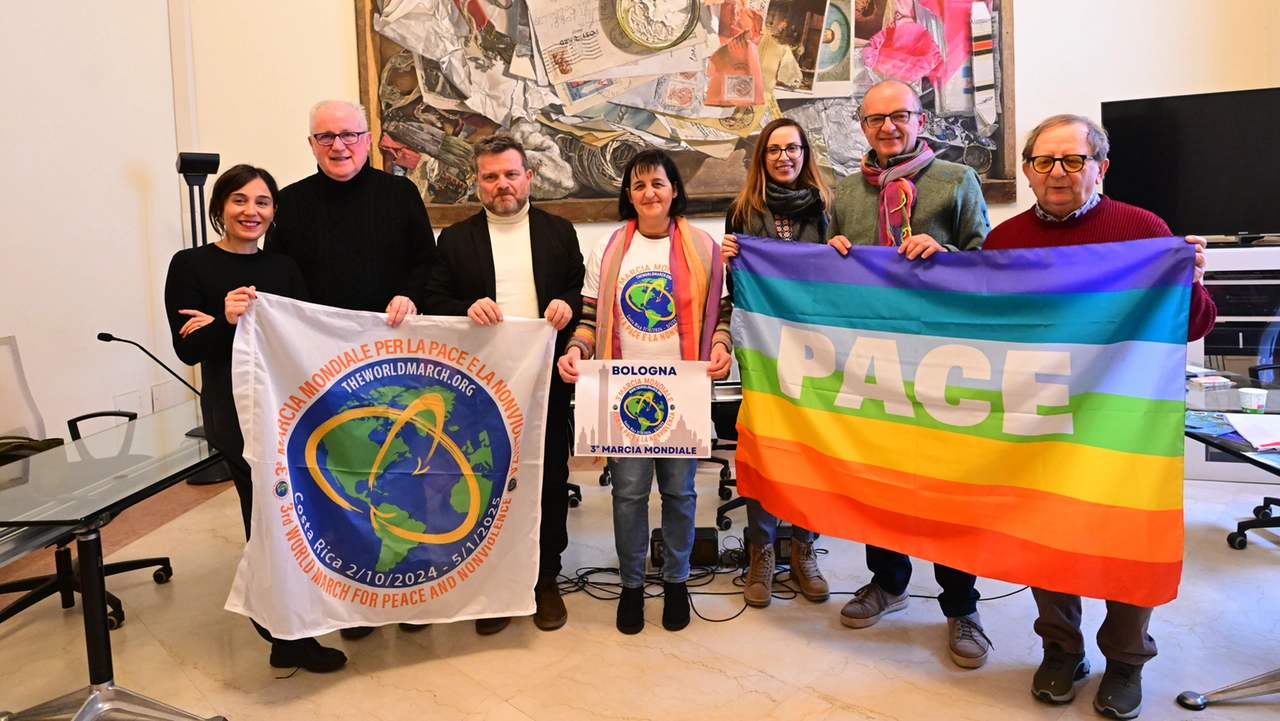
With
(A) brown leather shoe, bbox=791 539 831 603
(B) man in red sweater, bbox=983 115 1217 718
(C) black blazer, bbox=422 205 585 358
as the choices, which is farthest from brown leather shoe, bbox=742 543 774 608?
(C) black blazer, bbox=422 205 585 358

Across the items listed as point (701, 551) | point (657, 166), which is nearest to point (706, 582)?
point (701, 551)

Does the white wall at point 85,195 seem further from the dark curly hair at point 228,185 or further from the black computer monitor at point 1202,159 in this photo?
the black computer monitor at point 1202,159

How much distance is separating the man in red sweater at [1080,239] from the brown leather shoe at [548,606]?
4.57 ft

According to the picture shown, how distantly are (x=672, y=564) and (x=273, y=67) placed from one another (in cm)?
399

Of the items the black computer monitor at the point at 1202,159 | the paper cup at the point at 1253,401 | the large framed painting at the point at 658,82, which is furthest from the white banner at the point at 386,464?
the black computer monitor at the point at 1202,159

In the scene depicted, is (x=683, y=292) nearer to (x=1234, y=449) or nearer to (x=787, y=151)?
(x=787, y=151)

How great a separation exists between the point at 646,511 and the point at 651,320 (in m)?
0.60

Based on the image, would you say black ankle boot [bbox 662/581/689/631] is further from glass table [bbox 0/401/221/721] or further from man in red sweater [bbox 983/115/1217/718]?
glass table [bbox 0/401/221/721]

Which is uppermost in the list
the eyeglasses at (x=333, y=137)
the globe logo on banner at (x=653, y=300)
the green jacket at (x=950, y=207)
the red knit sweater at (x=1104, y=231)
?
the eyeglasses at (x=333, y=137)

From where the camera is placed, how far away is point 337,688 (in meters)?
2.21

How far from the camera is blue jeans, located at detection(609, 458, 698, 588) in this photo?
2.41 meters

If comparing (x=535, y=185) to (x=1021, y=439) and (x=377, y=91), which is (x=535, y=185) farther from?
(x=1021, y=439)

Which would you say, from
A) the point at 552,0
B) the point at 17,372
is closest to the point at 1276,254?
the point at 552,0

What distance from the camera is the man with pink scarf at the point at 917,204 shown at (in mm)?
2217
